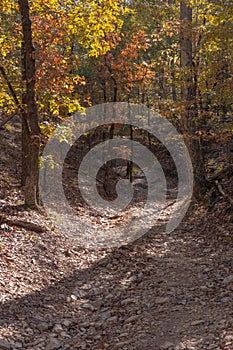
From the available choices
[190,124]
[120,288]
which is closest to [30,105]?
[190,124]

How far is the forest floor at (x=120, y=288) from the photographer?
5.64m

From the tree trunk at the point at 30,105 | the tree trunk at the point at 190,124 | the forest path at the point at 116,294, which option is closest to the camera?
the forest path at the point at 116,294

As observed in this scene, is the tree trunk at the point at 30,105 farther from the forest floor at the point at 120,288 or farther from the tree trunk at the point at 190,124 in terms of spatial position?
the tree trunk at the point at 190,124

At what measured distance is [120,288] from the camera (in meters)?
7.87

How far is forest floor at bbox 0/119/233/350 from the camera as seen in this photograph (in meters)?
5.64

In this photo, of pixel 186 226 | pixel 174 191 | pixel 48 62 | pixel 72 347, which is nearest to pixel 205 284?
pixel 72 347

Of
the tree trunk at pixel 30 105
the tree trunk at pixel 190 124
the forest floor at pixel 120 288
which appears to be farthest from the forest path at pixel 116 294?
the tree trunk at pixel 190 124

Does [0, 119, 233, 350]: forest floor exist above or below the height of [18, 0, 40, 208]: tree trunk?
below

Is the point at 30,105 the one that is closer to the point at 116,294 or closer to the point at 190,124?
the point at 190,124

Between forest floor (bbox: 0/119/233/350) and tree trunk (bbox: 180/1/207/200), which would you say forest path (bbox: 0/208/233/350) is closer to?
forest floor (bbox: 0/119/233/350)

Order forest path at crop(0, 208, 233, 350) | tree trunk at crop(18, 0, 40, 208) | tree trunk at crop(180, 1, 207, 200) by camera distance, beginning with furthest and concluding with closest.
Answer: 1. tree trunk at crop(180, 1, 207, 200)
2. tree trunk at crop(18, 0, 40, 208)
3. forest path at crop(0, 208, 233, 350)

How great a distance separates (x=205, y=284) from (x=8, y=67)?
9181mm

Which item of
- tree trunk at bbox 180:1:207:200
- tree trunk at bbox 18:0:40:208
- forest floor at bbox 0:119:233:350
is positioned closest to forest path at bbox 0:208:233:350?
forest floor at bbox 0:119:233:350

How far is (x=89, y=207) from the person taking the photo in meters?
16.0
